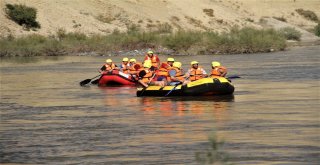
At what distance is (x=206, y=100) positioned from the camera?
1163 inches

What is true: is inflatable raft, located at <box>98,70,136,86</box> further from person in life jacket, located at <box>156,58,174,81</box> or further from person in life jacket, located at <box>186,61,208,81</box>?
person in life jacket, located at <box>186,61,208,81</box>

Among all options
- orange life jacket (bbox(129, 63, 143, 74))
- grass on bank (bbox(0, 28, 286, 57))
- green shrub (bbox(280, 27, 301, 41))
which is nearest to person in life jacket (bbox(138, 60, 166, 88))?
orange life jacket (bbox(129, 63, 143, 74))

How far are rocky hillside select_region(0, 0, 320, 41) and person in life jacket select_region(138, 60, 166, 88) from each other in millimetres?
40597

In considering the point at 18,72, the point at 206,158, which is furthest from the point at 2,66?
the point at 206,158

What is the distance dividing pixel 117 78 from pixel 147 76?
12.5 ft

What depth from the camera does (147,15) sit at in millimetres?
90500

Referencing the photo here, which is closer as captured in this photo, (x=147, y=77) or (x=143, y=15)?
(x=147, y=77)

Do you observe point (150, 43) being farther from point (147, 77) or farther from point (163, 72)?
point (163, 72)

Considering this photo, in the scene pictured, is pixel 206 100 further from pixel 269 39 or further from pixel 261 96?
pixel 269 39

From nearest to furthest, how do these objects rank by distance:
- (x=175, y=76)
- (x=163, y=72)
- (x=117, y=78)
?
(x=163, y=72) → (x=175, y=76) → (x=117, y=78)

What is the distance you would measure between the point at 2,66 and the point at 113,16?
119ft

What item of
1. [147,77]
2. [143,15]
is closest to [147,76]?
[147,77]

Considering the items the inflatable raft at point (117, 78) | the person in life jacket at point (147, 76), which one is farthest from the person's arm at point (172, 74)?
the inflatable raft at point (117, 78)

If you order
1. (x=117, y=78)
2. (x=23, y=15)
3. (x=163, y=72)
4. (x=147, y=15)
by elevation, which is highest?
(x=23, y=15)
